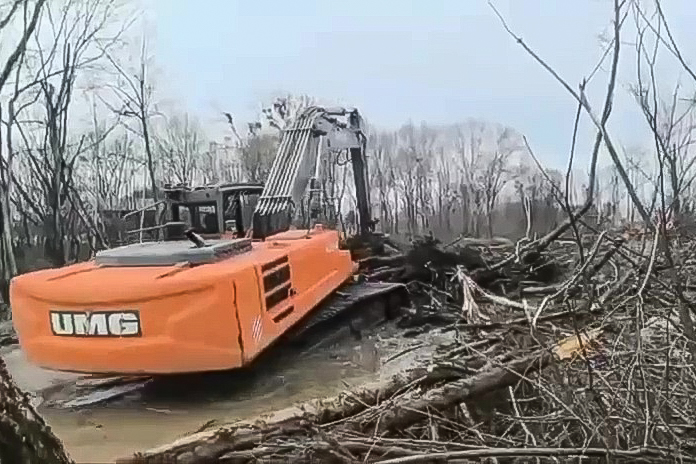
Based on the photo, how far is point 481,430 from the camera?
57.2 inches

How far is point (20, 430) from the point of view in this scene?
50.4 inches

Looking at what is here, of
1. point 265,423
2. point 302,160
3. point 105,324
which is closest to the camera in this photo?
point 105,324

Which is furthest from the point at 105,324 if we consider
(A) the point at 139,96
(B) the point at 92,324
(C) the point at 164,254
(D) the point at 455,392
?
(D) the point at 455,392

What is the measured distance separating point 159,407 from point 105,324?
0.16 m

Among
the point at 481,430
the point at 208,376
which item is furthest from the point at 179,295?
the point at 481,430

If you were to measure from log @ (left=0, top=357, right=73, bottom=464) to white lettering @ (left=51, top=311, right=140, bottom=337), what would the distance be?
0.16m

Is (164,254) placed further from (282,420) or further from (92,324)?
(282,420)

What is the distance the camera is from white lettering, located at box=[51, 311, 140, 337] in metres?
1.21

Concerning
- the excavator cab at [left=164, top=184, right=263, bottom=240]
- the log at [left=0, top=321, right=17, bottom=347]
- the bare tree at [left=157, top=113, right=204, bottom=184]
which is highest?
the bare tree at [left=157, top=113, right=204, bottom=184]

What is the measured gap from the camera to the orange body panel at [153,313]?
121cm

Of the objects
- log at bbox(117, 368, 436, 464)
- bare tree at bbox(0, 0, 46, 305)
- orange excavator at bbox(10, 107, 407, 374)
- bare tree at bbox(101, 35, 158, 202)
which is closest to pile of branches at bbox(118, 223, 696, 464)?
log at bbox(117, 368, 436, 464)

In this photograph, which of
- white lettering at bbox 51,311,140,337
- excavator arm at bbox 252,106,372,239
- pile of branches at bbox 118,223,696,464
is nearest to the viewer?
white lettering at bbox 51,311,140,337

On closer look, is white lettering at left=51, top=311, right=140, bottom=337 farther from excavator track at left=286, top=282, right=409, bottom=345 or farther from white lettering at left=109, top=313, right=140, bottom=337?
excavator track at left=286, top=282, right=409, bottom=345

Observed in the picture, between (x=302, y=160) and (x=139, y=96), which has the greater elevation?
(x=139, y=96)
